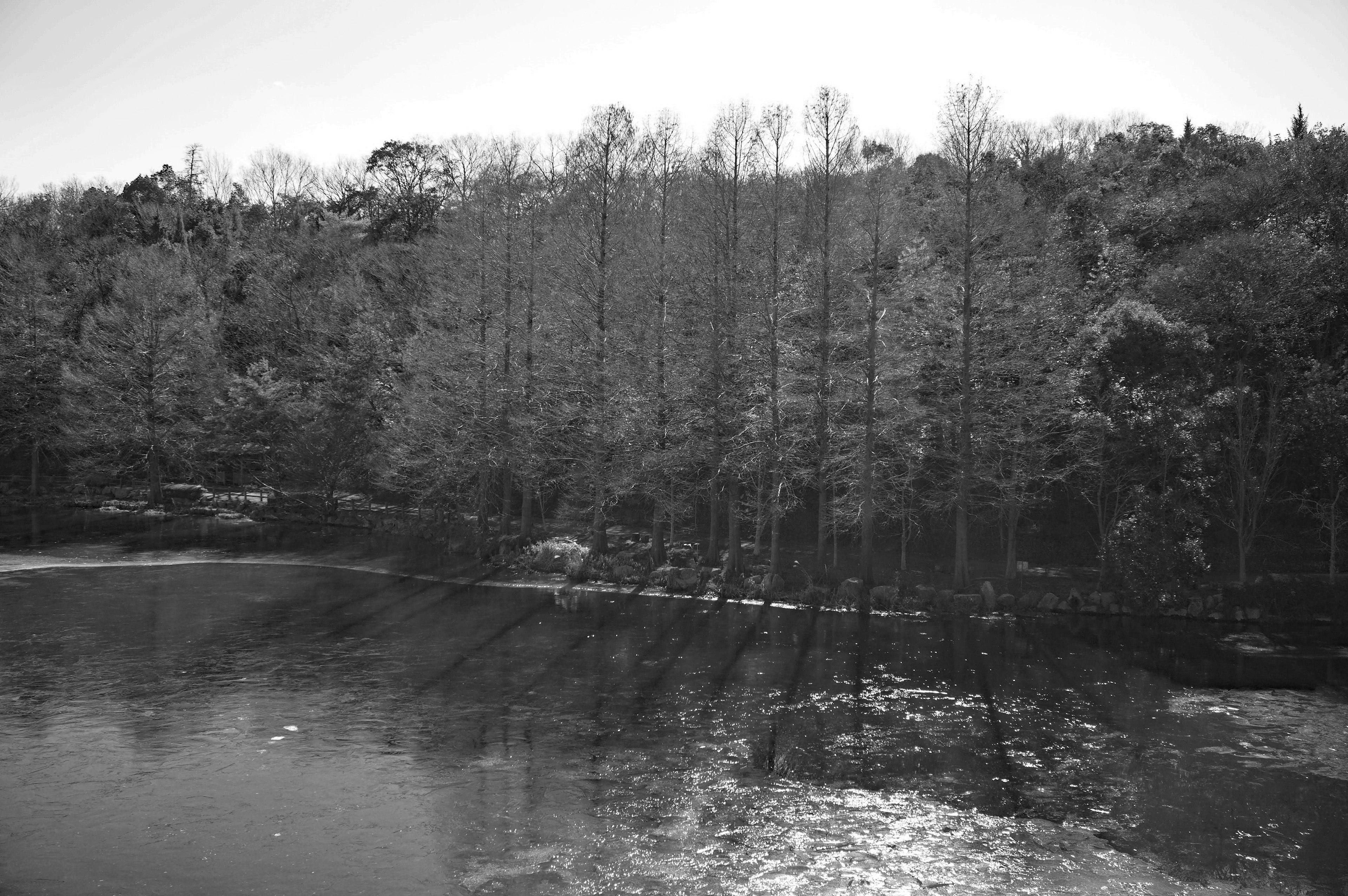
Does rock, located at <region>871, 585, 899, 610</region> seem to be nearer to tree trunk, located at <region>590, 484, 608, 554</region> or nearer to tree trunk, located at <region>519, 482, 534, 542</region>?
tree trunk, located at <region>590, 484, 608, 554</region>

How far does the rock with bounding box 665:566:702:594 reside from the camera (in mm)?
30375

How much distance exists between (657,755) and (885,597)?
1416 centimetres

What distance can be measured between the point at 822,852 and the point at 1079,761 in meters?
5.81

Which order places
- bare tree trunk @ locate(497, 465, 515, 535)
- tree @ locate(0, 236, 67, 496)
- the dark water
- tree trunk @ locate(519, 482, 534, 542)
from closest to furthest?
the dark water
tree trunk @ locate(519, 482, 534, 542)
bare tree trunk @ locate(497, 465, 515, 535)
tree @ locate(0, 236, 67, 496)

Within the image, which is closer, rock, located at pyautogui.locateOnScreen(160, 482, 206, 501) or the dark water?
the dark water

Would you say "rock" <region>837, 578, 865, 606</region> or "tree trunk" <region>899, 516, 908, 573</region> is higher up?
"tree trunk" <region>899, 516, 908, 573</region>

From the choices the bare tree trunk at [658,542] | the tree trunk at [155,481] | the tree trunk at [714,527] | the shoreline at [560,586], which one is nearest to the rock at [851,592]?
the shoreline at [560,586]

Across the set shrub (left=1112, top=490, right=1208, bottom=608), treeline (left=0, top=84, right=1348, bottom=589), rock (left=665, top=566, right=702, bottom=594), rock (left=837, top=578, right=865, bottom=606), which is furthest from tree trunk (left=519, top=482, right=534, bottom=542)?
shrub (left=1112, top=490, right=1208, bottom=608)

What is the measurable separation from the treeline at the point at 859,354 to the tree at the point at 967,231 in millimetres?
96

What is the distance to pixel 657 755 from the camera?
610 inches

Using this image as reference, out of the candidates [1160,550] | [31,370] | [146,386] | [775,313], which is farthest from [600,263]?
[31,370]

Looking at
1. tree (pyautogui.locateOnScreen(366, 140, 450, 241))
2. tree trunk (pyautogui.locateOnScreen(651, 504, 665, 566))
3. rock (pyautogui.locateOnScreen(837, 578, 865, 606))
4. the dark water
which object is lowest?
the dark water

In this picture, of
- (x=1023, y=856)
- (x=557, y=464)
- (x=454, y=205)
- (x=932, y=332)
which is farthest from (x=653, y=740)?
(x=454, y=205)

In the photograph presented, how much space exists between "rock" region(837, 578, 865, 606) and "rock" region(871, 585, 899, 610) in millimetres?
331
